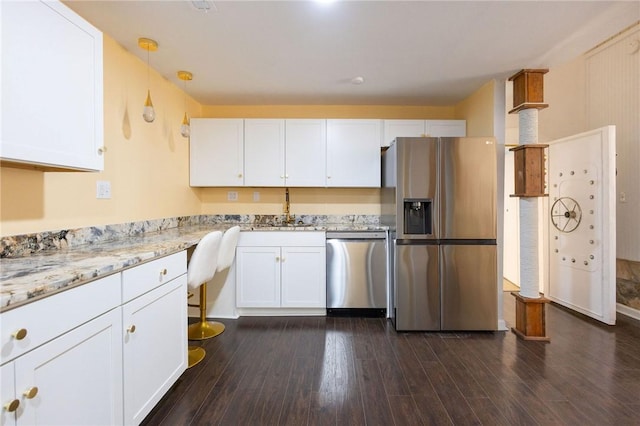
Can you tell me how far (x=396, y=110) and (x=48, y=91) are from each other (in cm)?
314

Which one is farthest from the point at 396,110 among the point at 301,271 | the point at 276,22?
the point at 301,271

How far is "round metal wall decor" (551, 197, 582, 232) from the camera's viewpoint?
301 centimetres

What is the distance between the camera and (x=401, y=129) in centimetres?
317

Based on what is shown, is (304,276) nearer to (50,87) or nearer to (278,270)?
(278,270)

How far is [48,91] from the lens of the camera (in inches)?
47.8

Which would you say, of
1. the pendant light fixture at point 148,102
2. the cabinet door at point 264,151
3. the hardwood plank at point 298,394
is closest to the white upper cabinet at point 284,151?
the cabinet door at point 264,151

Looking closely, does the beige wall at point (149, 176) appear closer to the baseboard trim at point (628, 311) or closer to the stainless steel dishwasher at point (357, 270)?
the stainless steel dishwasher at point (357, 270)

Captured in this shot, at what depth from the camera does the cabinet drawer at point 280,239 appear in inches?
113

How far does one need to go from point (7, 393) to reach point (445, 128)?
360 centimetres

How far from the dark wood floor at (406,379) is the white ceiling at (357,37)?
2326 mm

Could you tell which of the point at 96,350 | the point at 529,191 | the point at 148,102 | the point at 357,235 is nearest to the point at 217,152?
the point at 148,102

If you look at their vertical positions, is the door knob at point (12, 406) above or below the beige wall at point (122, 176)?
below

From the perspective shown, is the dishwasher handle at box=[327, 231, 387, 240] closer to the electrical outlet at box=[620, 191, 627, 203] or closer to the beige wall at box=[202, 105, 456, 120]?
the beige wall at box=[202, 105, 456, 120]

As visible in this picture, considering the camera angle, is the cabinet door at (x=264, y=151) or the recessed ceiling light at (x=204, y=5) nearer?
the recessed ceiling light at (x=204, y=5)
